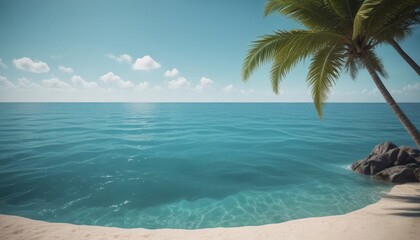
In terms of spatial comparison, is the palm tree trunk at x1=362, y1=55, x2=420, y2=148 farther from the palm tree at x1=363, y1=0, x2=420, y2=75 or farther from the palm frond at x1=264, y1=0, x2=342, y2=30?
the palm frond at x1=264, y1=0, x2=342, y2=30

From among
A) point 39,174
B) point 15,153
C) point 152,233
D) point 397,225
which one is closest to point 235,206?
point 152,233

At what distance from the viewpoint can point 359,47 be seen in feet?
20.8

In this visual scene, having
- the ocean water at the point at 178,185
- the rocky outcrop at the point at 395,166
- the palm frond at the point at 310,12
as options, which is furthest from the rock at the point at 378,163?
the palm frond at the point at 310,12

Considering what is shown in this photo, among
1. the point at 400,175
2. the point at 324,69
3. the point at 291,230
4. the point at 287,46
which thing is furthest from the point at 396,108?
the point at 400,175

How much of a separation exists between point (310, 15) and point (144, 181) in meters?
13.0

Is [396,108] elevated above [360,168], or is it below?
above

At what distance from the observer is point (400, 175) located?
1182cm

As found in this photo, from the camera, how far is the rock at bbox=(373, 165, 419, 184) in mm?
11664

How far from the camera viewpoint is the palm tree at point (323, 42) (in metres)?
6.12

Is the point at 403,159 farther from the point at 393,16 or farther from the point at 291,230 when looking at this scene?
the point at 291,230

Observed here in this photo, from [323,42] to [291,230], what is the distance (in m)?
6.41

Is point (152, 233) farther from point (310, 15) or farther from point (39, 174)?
point (39, 174)

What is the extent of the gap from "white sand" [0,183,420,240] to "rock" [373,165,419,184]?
4.80m

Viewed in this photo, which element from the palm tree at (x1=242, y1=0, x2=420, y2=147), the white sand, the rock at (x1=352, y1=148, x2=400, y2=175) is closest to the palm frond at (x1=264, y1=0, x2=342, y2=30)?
the palm tree at (x1=242, y1=0, x2=420, y2=147)
